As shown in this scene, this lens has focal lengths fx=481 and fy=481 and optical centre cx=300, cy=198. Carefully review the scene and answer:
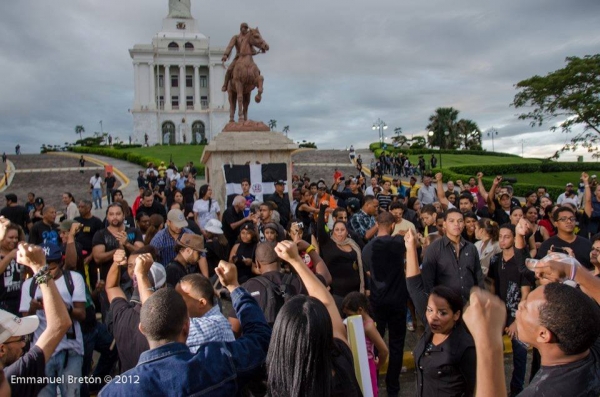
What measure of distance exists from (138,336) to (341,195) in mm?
8093

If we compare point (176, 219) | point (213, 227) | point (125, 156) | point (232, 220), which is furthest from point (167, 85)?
point (176, 219)

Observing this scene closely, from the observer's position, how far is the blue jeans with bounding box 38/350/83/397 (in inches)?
142

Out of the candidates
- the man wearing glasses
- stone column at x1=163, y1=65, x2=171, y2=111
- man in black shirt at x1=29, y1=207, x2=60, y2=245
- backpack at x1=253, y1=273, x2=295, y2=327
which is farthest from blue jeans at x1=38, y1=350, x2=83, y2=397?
stone column at x1=163, y1=65, x2=171, y2=111

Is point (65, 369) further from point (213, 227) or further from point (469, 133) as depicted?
point (469, 133)

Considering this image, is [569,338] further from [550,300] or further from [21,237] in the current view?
[21,237]

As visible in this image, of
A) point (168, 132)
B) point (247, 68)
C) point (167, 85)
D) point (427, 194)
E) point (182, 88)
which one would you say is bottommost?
point (427, 194)

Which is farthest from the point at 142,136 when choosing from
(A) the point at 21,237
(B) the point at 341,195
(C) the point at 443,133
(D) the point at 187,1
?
(A) the point at 21,237

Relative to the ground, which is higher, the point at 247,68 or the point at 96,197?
the point at 247,68

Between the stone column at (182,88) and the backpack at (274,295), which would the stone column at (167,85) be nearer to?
the stone column at (182,88)

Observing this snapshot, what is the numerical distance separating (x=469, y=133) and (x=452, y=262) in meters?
58.1

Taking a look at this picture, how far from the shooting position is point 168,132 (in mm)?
69875

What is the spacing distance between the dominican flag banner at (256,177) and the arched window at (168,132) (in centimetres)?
6011

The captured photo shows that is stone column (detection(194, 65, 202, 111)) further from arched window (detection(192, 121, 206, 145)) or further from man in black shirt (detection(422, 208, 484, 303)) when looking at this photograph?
man in black shirt (detection(422, 208, 484, 303))

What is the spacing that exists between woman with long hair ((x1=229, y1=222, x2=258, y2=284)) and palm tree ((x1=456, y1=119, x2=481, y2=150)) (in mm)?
54205
